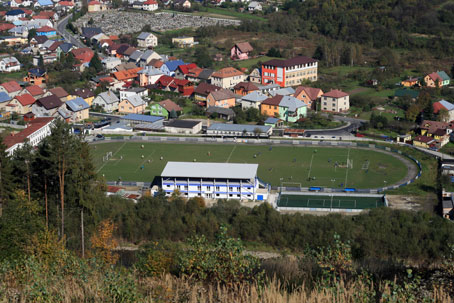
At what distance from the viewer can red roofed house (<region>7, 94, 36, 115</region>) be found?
47.8ft

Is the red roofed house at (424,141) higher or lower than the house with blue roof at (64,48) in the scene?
lower

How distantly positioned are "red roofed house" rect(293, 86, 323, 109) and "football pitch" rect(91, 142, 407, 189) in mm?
3362

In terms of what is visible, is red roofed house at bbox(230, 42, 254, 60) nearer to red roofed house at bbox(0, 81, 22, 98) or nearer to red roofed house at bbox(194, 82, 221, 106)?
red roofed house at bbox(194, 82, 221, 106)

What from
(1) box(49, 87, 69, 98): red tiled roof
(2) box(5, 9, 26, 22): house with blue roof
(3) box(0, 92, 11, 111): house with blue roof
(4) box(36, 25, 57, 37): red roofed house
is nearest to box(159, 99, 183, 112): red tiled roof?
(1) box(49, 87, 69, 98): red tiled roof

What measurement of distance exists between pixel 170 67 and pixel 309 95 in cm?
495

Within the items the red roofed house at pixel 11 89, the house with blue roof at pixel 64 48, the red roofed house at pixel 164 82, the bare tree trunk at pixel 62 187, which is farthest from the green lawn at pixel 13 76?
the bare tree trunk at pixel 62 187

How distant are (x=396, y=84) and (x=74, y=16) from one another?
15653mm

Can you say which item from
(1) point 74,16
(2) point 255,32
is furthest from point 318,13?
(1) point 74,16

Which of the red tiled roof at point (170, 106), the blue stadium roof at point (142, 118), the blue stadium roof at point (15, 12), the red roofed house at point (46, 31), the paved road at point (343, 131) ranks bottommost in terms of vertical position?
the paved road at point (343, 131)

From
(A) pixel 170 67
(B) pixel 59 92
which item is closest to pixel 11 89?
(B) pixel 59 92

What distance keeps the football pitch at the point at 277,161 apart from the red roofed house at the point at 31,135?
1.20 meters

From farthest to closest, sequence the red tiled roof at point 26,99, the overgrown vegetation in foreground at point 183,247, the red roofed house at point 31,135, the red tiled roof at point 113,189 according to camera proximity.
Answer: the red tiled roof at point 26,99
the red roofed house at point 31,135
the red tiled roof at point 113,189
the overgrown vegetation in foreground at point 183,247

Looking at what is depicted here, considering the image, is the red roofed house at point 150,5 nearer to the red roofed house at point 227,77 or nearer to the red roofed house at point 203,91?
the red roofed house at point 227,77

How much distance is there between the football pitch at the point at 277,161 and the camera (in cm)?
1027
